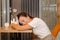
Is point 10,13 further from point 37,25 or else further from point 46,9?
point 37,25

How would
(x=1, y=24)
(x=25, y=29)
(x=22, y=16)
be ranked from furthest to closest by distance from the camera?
(x=1, y=24)
(x=22, y=16)
(x=25, y=29)

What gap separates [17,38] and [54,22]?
3.28 ft

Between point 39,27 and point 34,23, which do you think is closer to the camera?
point 34,23

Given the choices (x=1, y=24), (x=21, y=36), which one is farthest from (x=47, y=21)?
(x=1, y=24)

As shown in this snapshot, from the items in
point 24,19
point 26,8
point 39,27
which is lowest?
point 39,27

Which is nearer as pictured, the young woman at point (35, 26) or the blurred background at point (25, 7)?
the young woman at point (35, 26)

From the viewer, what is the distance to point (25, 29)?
8.16 ft

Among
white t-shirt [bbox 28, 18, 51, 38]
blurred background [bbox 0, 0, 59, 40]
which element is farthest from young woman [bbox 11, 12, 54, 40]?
blurred background [bbox 0, 0, 59, 40]

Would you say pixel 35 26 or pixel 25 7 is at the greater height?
pixel 25 7

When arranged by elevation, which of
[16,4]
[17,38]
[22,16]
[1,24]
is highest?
[16,4]

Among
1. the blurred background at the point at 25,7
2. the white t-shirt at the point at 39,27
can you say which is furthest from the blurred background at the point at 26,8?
the white t-shirt at the point at 39,27

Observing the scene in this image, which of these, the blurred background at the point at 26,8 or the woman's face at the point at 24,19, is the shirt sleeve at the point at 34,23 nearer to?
the woman's face at the point at 24,19

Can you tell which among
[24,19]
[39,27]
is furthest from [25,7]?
[39,27]

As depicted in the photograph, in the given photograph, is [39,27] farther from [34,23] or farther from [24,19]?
[24,19]
